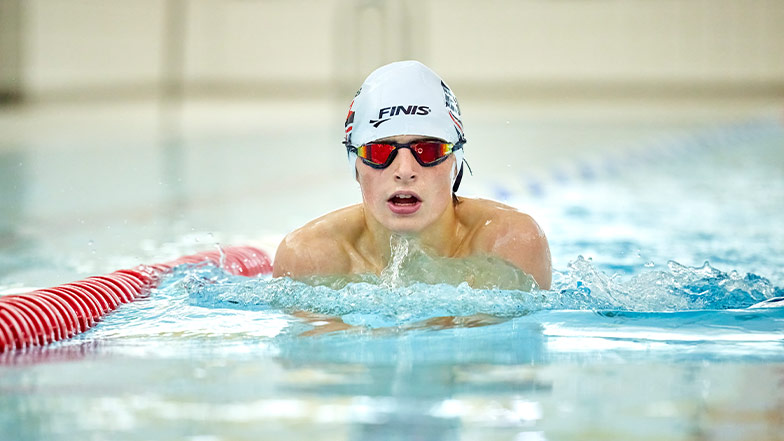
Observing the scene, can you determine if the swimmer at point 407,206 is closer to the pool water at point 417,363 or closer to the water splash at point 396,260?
the water splash at point 396,260

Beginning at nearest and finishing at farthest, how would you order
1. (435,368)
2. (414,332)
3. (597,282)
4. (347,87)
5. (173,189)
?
(435,368)
(414,332)
(597,282)
(173,189)
(347,87)

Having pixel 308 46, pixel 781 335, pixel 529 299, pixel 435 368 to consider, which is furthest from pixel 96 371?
pixel 308 46

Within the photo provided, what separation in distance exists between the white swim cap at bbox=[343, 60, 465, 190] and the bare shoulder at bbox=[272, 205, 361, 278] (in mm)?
233

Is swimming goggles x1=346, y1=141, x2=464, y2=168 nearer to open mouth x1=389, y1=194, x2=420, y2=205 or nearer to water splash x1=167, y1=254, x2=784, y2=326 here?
open mouth x1=389, y1=194, x2=420, y2=205

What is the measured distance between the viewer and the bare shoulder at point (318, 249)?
3.61m

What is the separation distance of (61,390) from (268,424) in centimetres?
63

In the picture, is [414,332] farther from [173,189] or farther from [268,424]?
[173,189]

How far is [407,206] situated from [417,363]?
0.77 meters

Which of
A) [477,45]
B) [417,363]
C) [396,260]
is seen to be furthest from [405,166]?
[477,45]

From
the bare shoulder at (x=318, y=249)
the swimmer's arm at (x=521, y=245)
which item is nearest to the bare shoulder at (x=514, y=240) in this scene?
the swimmer's arm at (x=521, y=245)

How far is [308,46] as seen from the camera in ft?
66.3

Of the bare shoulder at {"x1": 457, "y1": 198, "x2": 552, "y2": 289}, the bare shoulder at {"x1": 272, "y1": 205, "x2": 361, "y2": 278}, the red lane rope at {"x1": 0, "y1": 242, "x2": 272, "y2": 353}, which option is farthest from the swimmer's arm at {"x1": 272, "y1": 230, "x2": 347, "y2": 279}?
the red lane rope at {"x1": 0, "y1": 242, "x2": 272, "y2": 353}

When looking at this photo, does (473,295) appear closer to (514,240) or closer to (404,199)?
(514,240)

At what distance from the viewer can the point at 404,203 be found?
11.2 feet
